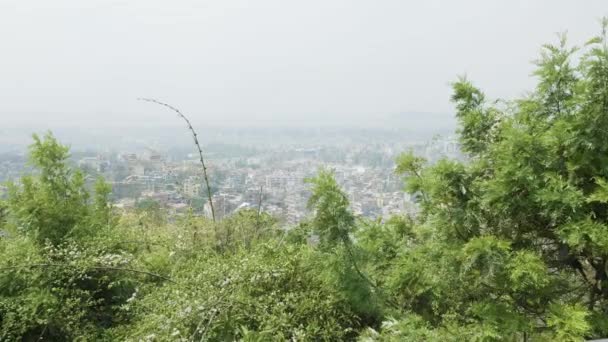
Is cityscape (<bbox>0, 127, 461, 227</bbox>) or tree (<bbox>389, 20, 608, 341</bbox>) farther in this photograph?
cityscape (<bbox>0, 127, 461, 227</bbox>)

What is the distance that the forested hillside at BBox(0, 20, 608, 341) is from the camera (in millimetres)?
1970

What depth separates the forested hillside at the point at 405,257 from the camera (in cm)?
197

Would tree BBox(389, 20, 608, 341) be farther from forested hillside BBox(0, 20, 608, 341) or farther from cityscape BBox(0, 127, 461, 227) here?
cityscape BBox(0, 127, 461, 227)

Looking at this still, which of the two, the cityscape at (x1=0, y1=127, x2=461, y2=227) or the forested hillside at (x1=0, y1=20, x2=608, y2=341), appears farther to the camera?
the cityscape at (x1=0, y1=127, x2=461, y2=227)

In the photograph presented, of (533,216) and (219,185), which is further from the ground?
(533,216)

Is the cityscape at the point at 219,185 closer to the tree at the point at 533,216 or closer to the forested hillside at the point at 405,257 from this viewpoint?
the forested hillside at the point at 405,257

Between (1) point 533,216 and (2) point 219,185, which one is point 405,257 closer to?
(1) point 533,216

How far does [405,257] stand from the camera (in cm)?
261

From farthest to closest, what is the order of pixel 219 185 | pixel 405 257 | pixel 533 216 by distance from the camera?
1. pixel 219 185
2. pixel 405 257
3. pixel 533 216

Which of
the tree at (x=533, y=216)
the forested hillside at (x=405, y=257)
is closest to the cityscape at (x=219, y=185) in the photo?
the forested hillside at (x=405, y=257)

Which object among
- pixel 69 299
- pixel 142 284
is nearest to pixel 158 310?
pixel 142 284

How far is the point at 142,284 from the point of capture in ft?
10.0


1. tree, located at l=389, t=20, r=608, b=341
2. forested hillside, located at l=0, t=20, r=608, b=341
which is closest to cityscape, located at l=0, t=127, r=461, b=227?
forested hillside, located at l=0, t=20, r=608, b=341

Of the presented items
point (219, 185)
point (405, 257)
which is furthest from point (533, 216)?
point (219, 185)
